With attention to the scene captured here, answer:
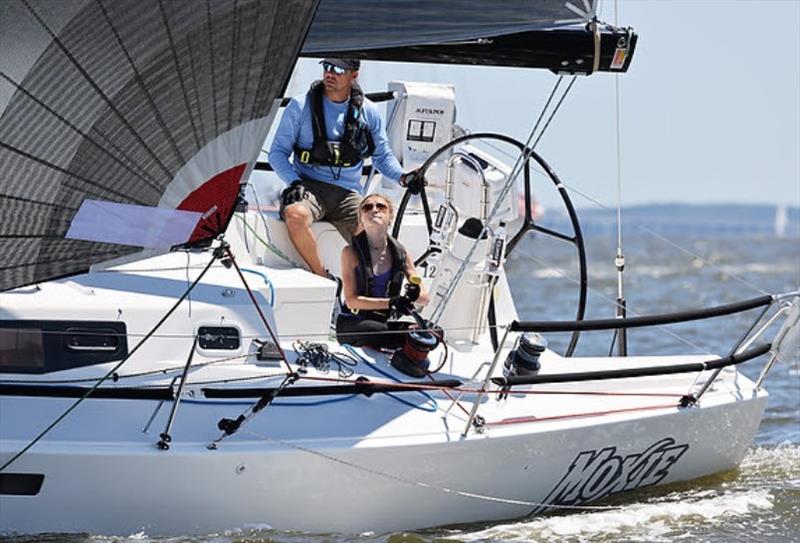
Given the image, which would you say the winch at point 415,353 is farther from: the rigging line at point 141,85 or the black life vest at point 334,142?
the rigging line at point 141,85

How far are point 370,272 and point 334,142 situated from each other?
40.2 inches

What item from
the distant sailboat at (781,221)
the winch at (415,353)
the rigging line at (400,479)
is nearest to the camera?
the rigging line at (400,479)

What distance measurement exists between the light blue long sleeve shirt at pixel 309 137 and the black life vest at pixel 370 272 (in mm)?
866

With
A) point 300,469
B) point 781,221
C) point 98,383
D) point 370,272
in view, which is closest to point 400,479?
point 300,469

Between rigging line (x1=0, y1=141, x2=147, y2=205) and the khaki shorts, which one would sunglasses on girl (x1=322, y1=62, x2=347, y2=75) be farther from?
rigging line (x1=0, y1=141, x2=147, y2=205)

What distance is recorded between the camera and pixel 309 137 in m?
7.78

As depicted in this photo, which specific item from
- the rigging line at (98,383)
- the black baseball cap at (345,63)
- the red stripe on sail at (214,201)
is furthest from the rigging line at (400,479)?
the black baseball cap at (345,63)

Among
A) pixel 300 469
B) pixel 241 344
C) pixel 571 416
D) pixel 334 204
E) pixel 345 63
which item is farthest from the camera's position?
pixel 334 204

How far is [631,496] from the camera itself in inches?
287

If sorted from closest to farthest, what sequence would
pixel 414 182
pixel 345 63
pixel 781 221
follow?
pixel 345 63
pixel 414 182
pixel 781 221

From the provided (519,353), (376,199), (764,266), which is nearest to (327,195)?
(376,199)

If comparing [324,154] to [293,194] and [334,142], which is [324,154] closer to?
[334,142]

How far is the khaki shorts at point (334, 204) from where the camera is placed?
25.6ft

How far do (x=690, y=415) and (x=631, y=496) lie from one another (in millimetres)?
518
